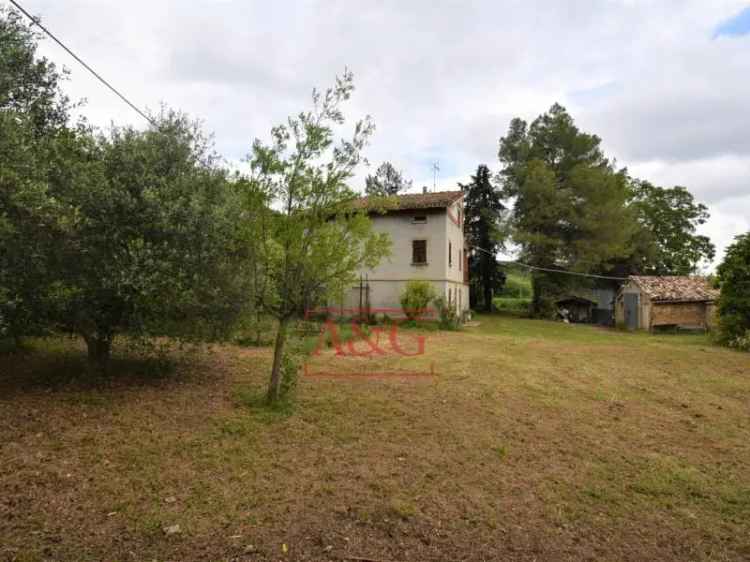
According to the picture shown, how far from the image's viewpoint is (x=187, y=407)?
21.0 feet

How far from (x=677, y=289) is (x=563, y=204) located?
932 cm

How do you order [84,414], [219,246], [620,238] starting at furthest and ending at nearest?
[620,238]
[219,246]
[84,414]

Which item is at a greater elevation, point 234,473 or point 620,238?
point 620,238

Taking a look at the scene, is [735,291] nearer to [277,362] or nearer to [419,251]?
[419,251]

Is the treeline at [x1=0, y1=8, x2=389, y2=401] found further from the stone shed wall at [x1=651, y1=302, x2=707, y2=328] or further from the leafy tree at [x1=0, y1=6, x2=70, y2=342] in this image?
the stone shed wall at [x1=651, y1=302, x2=707, y2=328]

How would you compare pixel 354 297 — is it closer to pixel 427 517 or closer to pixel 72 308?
pixel 72 308

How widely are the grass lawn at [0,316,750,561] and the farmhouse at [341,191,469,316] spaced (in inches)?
553

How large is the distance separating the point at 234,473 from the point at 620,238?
32.5 metres

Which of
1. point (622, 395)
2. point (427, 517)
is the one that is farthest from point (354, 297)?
point (427, 517)

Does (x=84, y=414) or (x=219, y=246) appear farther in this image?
(x=219, y=246)

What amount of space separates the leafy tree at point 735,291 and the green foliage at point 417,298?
1280 centimetres

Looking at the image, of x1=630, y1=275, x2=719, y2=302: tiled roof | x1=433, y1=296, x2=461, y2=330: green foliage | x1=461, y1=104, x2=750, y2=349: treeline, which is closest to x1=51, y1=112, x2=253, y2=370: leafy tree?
x1=433, y1=296, x2=461, y2=330: green foliage

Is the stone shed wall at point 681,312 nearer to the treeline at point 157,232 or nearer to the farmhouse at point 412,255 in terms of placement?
the farmhouse at point 412,255

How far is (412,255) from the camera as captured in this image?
74.9 feet
